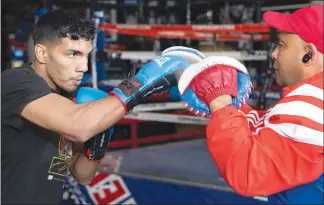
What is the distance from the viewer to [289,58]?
1.29m

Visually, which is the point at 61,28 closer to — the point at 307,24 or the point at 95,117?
the point at 95,117

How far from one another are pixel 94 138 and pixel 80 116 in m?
0.36

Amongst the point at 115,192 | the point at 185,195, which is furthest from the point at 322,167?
the point at 115,192

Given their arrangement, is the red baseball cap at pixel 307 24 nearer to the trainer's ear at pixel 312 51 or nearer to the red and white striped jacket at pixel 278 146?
the trainer's ear at pixel 312 51

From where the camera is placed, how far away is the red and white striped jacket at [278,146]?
1.18 meters

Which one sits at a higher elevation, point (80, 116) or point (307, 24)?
point (307, 24)

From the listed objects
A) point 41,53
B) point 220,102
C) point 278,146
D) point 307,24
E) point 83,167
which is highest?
point 307,24

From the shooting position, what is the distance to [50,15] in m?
1.62

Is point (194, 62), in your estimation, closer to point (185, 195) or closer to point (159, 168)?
point (185, 195)

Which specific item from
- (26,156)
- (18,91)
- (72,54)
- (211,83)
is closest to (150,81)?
(211,83)

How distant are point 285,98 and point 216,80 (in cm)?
21

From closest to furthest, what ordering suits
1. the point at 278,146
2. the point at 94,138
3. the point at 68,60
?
the point at 278,146, the point at 68,60, the point at 94,138

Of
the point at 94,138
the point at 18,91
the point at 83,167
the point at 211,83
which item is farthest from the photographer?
the point at 83,167

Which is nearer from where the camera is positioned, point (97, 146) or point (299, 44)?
point (299, 44)
